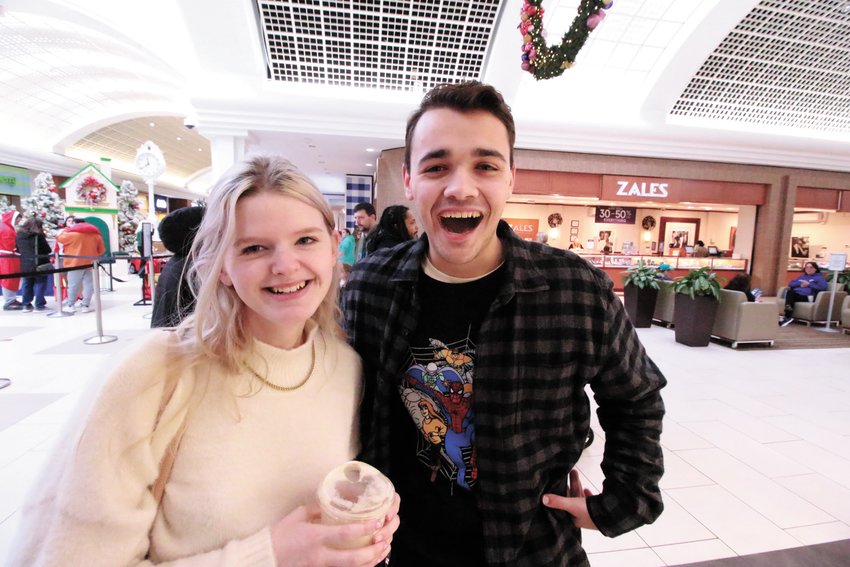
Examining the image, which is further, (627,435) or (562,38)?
(562,38)

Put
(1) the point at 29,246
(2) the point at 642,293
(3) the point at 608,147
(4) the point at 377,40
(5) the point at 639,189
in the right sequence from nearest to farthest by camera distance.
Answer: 1. (4) the point at 377,40
2. (1) the point at 29,246
3. (2) the point at 642,293
4. (3) the point at 608,147
5. (5) the point at 639,189

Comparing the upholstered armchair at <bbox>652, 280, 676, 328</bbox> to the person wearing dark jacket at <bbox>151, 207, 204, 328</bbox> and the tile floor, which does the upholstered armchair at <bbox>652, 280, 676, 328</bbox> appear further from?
the person wearing dark jacket at <bbox>151, 207, 204, 328</bbox>

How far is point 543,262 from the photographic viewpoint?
3.63ft

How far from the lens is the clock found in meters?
10.8

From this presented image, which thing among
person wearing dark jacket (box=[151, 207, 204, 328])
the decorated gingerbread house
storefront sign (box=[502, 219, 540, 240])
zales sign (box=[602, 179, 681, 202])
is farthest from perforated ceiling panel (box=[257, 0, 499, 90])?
the decorated gingerbread house

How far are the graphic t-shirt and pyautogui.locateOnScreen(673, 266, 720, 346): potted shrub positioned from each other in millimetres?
6240

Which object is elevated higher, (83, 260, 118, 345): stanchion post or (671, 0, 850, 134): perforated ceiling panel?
(671, 0, 850, 134): perforated ceiling panel

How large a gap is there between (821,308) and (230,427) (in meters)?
10.8

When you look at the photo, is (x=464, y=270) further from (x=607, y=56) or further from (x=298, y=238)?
(x=607, y=56)

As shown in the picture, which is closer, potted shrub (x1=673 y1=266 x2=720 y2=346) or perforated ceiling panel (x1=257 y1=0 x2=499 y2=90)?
potted shrub (x1=673 y1=266 x2=720 y2=346)

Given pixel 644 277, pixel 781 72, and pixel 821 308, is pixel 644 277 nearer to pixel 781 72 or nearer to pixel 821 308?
pixel 821 308

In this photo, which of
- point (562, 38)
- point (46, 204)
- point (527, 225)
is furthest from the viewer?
point (527, 225)

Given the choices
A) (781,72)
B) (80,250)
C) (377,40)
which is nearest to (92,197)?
(80,250)

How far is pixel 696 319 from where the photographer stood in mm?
6109
